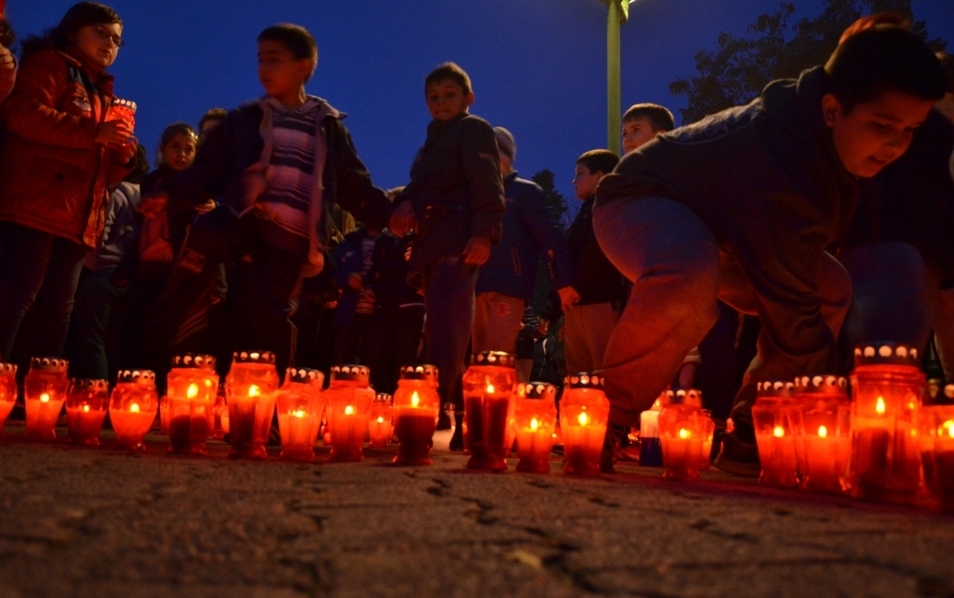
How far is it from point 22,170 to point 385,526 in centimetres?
363

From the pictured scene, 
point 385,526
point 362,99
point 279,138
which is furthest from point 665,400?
point 362,99

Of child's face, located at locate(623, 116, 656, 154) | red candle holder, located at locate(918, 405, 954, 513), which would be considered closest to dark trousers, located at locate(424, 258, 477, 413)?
child's face, located at locate(623, 116, 656, 154)

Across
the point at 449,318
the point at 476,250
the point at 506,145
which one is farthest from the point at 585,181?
the point at 449,318

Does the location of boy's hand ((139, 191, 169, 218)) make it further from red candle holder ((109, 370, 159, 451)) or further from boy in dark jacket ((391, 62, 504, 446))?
boy in dark jacket ((391, 62, 504, 446))

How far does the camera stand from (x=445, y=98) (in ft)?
16.7

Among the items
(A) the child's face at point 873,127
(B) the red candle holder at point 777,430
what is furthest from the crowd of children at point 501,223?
(B) the red candle holder at point 777,430

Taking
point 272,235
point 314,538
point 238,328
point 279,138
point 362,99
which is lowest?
point 314,538

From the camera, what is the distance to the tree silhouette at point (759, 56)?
19.3m

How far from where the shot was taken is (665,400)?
3.21 meters

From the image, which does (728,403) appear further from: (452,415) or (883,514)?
(883,514)

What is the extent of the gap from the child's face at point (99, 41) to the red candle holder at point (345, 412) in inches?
98.9

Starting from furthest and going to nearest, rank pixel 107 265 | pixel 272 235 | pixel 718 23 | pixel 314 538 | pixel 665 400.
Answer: pixel 718 23 < pixel 107 265 < pixel 272 235 < pixel 665 400 < pixel 314 538

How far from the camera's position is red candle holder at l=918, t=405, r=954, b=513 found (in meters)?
2.18

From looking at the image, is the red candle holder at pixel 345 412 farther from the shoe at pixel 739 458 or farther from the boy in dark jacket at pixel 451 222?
the shoe at pixel 739 458
